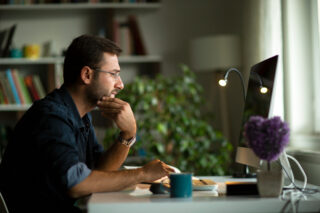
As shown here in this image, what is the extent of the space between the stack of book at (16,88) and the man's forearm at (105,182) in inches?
106

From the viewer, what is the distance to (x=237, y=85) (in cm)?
404

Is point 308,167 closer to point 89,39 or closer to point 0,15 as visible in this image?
point 89,39

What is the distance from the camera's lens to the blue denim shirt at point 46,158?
52.9 inches

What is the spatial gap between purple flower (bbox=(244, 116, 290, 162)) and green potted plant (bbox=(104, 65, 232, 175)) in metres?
1.95

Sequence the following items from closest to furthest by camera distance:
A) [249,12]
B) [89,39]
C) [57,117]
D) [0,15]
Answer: [57,117]
[89,39]
[249,12]
[0,15]

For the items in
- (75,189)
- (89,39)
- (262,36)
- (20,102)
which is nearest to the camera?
(75,189)

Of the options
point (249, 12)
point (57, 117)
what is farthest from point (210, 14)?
point (57, 117)

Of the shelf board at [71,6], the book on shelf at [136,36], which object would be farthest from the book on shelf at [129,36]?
the shelf board at [71,6]

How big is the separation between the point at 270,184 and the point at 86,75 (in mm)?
877

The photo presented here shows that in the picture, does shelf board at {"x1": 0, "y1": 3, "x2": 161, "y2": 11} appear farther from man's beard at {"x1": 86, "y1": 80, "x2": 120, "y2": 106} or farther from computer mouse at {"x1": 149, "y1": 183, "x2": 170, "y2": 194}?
computer mouse at {"x1": 149, "y1": 183, "x2": 170, "y2": 194}

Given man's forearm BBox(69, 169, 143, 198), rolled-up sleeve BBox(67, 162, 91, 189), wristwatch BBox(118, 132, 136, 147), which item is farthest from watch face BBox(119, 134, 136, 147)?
rolled-up sleeve BBox(67, 162, 91, 189)

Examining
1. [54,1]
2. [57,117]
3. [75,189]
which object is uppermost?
[54,1]

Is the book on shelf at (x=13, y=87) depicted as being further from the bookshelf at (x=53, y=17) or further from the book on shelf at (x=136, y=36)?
the book on shelf at (x=136, y=36)

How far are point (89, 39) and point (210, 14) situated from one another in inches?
103
